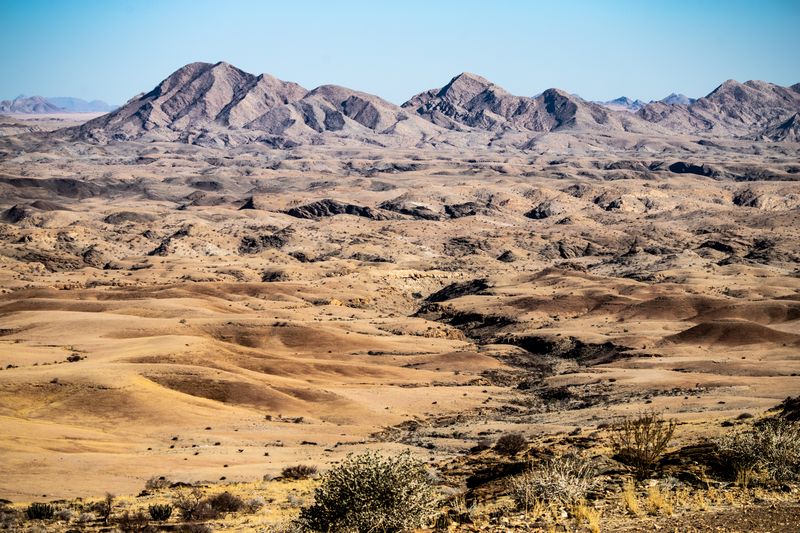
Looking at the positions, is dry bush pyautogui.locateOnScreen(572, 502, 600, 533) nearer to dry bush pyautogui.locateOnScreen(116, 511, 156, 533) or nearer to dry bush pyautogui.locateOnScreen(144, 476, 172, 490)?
dry bush pyautogui.locateOnScreen(116, 511, 156, 533)

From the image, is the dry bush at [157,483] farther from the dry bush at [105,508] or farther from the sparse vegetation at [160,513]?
the sparse vegetation at [160,513]

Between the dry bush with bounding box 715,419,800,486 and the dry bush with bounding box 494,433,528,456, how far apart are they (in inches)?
390

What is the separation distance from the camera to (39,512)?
18438 mm

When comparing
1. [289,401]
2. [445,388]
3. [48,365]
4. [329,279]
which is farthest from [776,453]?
[329,279]

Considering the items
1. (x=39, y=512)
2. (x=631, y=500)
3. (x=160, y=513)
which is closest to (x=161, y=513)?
(x=160, y=513)

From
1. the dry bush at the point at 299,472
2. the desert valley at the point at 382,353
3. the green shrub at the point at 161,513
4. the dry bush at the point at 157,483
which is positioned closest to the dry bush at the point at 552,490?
the desert valley at the point at 382,353

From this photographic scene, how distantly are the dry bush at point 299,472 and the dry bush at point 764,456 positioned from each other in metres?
12.6

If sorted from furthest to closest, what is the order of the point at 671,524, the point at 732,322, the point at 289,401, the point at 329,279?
the point at 329,279, the point at 732,322, the point at 289,401, the point at 671,524

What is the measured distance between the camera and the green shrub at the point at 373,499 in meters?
13.4

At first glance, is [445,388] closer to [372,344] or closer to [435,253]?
[372,344]

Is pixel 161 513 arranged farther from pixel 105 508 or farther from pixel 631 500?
pixel 631 500

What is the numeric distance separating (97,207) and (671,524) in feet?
613

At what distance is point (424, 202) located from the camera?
17800 cm

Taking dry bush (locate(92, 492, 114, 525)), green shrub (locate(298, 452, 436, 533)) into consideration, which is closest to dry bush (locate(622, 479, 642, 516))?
green shrub (locate(298, 452, 436, 533))
